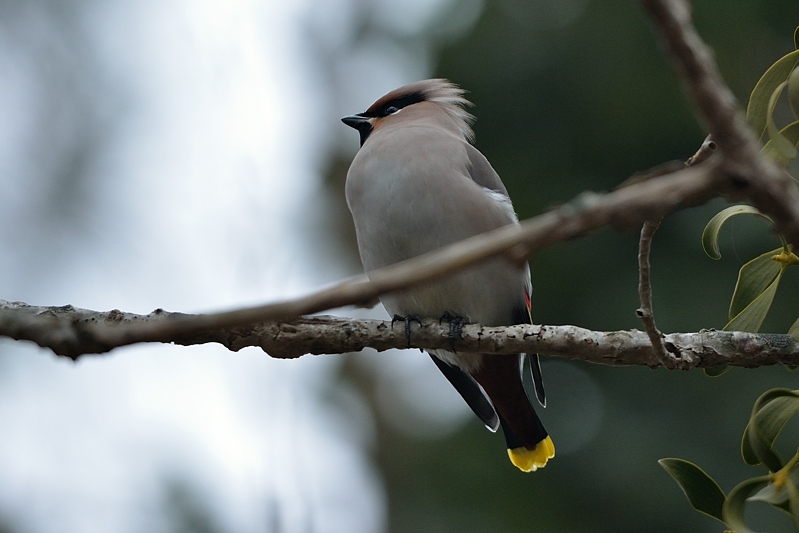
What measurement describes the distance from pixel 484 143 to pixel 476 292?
4.43m

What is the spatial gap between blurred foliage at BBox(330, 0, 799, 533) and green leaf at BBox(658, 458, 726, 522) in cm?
419

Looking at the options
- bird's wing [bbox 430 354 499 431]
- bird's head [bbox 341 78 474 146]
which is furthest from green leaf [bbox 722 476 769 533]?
bird's head [bbox 341 78 474 146]

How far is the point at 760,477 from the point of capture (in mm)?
1759

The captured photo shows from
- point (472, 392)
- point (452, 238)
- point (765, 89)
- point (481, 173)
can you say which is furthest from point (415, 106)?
point (765, 89)

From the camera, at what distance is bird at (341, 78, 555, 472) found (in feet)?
11.2

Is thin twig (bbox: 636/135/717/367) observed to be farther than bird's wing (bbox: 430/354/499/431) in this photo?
No

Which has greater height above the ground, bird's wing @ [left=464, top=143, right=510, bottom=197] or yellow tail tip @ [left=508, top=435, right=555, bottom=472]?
bird's wing @ [left=464, top=143, right=510, bottom=197]

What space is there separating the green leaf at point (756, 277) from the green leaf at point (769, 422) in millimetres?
332

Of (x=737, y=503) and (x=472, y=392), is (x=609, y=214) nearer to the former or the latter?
(x=737, y=503)

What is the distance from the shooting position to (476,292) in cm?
349

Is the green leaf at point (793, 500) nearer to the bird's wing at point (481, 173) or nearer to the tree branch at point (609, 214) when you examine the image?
the tree branch at point (609, 214)

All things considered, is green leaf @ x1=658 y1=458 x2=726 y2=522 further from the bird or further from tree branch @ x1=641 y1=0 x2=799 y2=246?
the bird

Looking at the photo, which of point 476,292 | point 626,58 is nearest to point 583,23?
point 626,58

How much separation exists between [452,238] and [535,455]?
1041 millimetres
